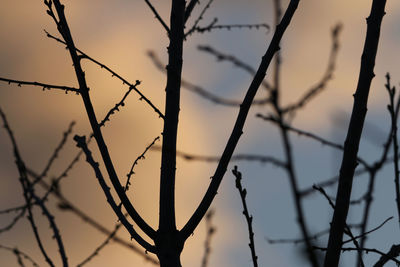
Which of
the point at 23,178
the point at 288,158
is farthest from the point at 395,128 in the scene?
the point at 23,178

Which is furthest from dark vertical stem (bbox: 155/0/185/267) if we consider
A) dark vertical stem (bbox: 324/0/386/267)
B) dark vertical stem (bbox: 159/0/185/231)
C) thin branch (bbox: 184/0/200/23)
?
dark vertical stem (bbox: 324/0/386/267)

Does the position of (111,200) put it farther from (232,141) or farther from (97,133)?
(232,141)

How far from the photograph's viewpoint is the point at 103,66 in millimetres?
3668

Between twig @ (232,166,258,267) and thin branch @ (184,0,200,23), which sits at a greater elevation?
thin branch @ (184,0,200,23)

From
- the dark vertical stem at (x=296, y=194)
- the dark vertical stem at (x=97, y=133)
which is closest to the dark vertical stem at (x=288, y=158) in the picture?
the dark vertical stem at (x=296, y=194)

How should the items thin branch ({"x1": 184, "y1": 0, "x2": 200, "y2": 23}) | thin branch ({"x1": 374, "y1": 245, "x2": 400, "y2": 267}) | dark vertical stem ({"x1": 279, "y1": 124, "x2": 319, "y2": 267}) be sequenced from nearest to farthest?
dark vertical stem ({"x1": 279, "y1": 124, "x2": 319, "y2": 267})
thin branch ({"x1": 374, "y1": 245, "x2": 400, "y2": 267})
thin branch ({"x1": 184, "y1": 0, "x2": 200, "y2": 23})

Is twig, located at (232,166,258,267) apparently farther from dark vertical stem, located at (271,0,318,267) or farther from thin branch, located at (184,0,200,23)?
thin branch, located at (184,0,200,23)

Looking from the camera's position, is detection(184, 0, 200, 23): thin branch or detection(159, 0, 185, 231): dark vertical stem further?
detection(184, 0, 200, 23): thin branch

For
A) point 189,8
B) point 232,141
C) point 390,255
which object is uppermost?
point 189,8

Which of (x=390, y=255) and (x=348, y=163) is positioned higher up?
(x=348, y=163)

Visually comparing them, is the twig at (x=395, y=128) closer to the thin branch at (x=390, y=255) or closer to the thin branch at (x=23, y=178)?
the thin branch at (x=390, y=255)

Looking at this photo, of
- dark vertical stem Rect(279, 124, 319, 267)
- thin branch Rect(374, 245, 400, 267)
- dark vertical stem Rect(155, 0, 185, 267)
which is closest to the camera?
dark vertical stem Rect(279, 124, 319, 267)

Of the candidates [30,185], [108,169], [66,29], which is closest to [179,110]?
[108,169]

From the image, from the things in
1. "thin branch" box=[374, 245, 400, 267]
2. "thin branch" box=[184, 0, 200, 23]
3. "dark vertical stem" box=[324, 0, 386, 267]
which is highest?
"thin branch" box=[184, 0, 200, 23]
